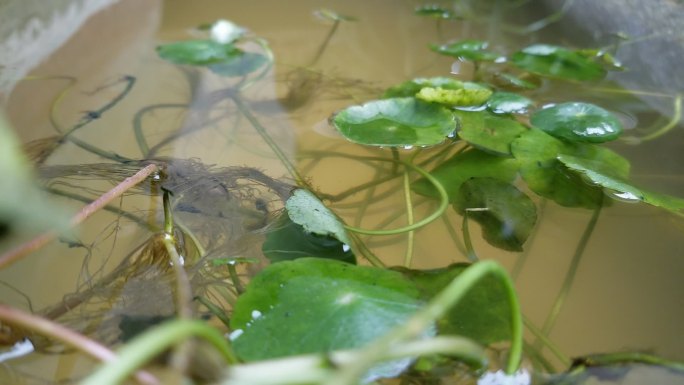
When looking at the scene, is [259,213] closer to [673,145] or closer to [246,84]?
[246,84]

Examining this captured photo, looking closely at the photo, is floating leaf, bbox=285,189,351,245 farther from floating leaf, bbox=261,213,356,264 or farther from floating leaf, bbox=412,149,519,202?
floating leaf, bbox=412,149,519,202

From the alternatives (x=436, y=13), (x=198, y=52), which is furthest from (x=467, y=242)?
(x=436, y=13)

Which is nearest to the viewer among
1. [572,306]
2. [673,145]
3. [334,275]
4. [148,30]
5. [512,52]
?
[334,275]

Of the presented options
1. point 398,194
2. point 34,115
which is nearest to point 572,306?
point 398,194

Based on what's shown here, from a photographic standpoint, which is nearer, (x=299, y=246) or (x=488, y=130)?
(x=299, y=246)

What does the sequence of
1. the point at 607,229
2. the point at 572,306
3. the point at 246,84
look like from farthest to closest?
the point at 246,84, the point at 607,229, the point at 572,306

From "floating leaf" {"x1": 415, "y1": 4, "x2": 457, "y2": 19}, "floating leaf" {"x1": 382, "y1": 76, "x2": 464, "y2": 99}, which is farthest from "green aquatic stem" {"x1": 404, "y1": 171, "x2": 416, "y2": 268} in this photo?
"floating leaf" {"x1": 415, "y1": 4, "x2": 457, "y2": 19}

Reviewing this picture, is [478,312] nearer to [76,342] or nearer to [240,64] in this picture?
[76,342]

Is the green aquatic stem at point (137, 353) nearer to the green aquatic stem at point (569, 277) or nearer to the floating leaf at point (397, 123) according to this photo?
the green aquatic stem at point (569, 277)
